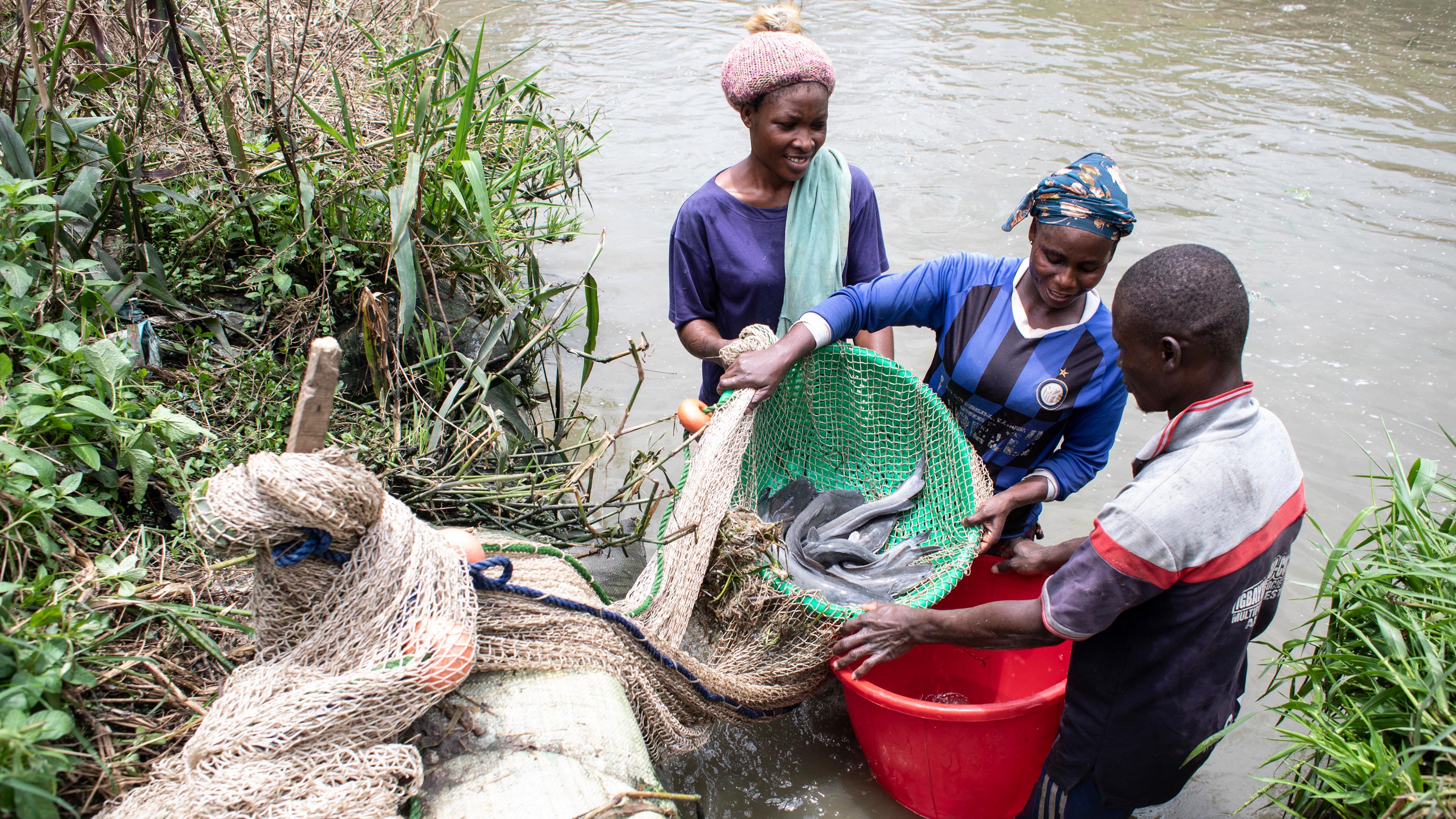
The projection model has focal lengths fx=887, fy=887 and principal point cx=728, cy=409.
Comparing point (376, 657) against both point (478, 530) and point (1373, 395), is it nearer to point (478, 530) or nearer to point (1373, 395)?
point (478, 530)

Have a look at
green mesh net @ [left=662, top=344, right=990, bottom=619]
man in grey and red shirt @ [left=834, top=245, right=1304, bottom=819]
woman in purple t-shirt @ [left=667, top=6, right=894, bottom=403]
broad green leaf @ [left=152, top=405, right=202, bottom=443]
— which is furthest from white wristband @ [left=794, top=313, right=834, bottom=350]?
broad green leaf @ [left=152, top=405, right=202, bottom=443]

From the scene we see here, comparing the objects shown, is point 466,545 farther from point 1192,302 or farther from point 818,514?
point 1192,302

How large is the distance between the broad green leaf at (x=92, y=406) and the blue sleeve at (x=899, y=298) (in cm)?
189

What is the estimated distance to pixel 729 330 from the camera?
3.17m

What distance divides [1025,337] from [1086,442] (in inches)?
15.4

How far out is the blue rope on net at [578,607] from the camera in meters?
1.96

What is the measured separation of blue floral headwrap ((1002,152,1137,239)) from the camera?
7.53ft

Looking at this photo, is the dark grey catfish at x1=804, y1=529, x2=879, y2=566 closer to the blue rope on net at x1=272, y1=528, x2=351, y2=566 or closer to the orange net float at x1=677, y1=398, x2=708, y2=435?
the orange net float at x1=677, y1=398, x2=708, y2=435

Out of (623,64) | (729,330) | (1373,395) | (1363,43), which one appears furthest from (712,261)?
(1363,43)

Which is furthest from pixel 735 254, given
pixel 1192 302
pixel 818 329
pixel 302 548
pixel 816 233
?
pixel 302 548

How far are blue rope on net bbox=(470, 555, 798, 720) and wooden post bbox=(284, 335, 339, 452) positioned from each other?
46 centimetres

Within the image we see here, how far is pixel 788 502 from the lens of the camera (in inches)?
117

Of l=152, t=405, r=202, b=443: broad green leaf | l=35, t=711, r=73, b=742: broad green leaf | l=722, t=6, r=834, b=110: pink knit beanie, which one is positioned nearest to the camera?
l=35, t=711, r=73, b=742: broad green leaf

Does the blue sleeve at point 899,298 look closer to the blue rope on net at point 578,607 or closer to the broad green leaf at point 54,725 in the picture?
the blue rope on net at point 578,607
